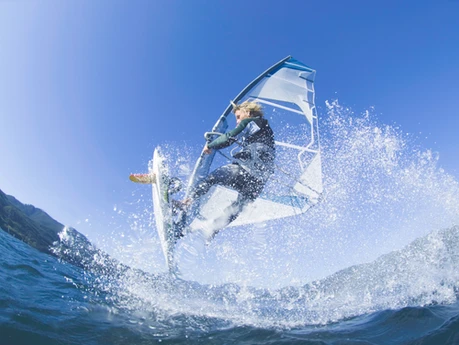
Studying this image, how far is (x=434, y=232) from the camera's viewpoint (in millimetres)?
7941

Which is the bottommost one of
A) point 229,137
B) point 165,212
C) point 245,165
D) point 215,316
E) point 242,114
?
point 215,316

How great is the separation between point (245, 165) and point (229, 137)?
2.64 feet

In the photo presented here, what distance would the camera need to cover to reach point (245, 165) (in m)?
6.84

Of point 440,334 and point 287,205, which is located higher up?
point 287,205

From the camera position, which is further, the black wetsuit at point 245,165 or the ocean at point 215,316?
the black wetsuit at point 245,165

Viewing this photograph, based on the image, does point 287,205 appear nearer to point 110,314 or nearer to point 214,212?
point 214,212

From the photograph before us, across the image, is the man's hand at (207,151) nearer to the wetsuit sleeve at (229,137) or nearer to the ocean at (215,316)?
the wetsuit sleeve at (229,137)

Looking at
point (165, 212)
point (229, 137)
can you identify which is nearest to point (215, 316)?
point (165, 212)

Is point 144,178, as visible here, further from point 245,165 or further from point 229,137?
point 245,165

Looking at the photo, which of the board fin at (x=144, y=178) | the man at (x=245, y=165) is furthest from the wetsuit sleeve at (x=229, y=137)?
the board fin at (x=144, y=178)

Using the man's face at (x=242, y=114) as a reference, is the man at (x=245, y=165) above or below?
below

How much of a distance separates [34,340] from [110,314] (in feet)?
4.97

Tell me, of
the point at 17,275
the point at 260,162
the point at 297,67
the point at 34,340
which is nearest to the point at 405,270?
the point at 260,162

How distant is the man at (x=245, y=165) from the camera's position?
683 centimetres
